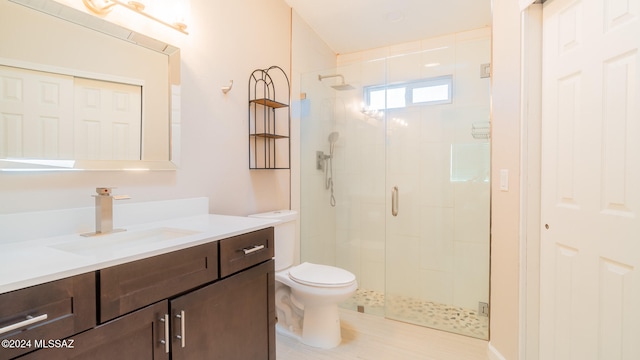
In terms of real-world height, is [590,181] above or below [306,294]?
above

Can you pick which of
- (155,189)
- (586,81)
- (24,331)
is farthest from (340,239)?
(24,331)

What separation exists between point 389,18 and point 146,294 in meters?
2.73

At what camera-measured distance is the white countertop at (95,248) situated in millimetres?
806

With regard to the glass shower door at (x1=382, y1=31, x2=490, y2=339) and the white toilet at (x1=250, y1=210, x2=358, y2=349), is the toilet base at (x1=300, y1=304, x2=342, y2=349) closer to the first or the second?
the white toilet at (x1=250, y1=210, x2=358, y2=349)

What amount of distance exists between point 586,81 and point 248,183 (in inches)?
76.5

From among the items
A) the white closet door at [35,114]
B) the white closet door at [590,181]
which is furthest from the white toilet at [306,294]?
the white closet door at [35,114]

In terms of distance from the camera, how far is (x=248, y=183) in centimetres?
226

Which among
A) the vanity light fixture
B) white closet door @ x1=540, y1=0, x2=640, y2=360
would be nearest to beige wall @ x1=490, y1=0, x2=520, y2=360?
white closet door @ x1=540, y1=0, x2=640, y2=360

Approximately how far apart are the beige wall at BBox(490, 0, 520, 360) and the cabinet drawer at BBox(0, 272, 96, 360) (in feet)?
6.23

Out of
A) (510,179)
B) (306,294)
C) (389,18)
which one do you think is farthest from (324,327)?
(389,18)

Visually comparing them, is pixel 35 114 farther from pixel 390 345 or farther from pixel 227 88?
pixel 390 345

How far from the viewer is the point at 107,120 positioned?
1.44 m

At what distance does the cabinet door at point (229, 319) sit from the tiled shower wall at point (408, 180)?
1.34m

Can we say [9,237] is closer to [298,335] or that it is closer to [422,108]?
[298,335]
